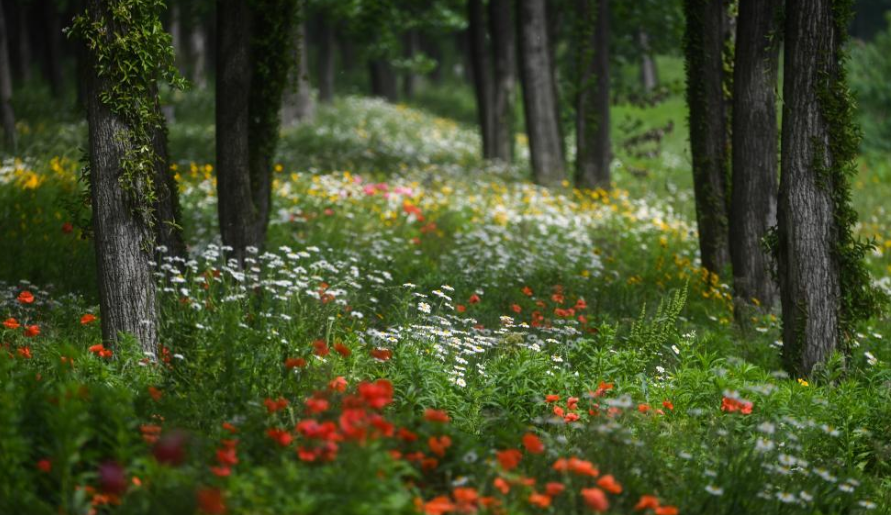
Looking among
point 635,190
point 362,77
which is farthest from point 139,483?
point 362,77

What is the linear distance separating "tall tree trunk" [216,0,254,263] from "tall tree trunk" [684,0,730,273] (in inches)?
188

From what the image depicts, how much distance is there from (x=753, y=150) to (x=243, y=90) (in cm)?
508

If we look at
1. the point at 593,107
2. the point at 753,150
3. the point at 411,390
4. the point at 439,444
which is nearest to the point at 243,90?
the point at 411,390

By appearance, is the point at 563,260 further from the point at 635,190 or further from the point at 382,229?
the point at 635,190

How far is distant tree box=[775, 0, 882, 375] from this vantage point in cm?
695

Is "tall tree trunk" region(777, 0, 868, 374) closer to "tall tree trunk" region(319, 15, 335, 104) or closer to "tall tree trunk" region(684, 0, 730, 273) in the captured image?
"tall tree trunk" region(684, 0, 730, 273)

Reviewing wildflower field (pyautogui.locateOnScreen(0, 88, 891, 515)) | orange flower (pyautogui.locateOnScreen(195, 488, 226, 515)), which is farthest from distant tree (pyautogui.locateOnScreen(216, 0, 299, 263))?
orange flower (pyautogui.locateOnScreen(195, 488, 226, 515))

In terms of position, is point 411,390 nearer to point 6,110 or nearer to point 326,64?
point 6,110

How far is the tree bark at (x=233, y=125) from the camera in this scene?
8.52 m

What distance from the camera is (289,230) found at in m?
10.9

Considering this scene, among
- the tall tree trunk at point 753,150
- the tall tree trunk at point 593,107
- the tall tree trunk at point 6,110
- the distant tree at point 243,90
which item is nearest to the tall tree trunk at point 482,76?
the tall tree trunk at point 593,107

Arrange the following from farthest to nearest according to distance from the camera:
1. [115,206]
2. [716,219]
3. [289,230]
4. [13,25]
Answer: [13,25], [289,230], [716,219], [115,206]

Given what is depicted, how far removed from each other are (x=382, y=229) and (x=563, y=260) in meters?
2.37

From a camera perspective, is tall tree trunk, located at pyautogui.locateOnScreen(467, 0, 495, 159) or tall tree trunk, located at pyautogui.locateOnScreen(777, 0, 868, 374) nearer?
tall tree trunk, located at pyautogui.locateOnScreen(777, 0, 868, 374)
